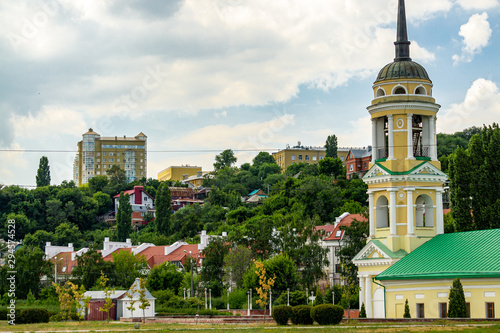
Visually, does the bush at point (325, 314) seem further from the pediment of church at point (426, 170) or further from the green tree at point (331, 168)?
the green tree at point (331, 168)

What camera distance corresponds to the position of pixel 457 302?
3994 centimetres

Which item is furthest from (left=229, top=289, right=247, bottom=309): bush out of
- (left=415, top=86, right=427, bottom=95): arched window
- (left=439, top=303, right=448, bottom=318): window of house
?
(left=439, top=303, right=448, bottom=318): window of house

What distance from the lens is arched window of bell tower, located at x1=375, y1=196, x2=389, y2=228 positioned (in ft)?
163

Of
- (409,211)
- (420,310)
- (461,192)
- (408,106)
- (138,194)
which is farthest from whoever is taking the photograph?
(138,194)

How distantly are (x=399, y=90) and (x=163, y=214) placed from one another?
270 ft

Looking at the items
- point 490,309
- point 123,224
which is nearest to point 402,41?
point 490,309

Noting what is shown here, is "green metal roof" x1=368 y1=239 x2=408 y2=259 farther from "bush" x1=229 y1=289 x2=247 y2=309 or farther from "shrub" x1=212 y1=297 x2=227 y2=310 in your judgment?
"shrub" x1=212 y1=297 x2=227 y2=310

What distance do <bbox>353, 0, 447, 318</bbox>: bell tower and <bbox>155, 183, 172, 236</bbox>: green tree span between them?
79.8 metres

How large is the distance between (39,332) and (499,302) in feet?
74.0

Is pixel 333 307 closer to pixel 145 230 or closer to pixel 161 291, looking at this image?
pixel 161 291

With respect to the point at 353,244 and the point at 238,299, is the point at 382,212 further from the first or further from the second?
the point at 238,299

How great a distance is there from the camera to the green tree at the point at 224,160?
617 feet

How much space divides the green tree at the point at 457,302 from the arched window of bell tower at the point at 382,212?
9.88 metres

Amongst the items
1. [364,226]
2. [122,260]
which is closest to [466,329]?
[364,226]
